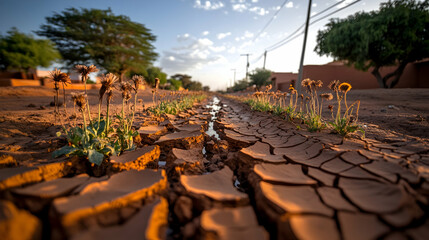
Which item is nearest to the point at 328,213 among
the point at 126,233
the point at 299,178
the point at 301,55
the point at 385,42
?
the point at 299,178

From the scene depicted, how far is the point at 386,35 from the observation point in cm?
1105

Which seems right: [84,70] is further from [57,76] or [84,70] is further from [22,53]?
[22,53]

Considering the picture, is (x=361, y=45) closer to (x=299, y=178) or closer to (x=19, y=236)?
(x=299, y=178)

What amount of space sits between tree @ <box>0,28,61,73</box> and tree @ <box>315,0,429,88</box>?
25.1 meters

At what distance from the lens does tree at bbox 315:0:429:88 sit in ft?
33.9

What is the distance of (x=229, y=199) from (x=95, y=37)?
794 inches

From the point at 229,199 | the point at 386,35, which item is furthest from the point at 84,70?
the point at 386,35

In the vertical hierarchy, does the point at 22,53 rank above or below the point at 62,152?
above

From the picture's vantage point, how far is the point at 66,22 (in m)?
15.2

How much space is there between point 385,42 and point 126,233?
54.2 ft

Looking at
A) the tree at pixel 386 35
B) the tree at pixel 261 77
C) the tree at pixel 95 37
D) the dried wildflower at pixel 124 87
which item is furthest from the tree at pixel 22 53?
the tree at pixel 386 35

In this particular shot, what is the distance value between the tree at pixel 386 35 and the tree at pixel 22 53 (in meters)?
25.1

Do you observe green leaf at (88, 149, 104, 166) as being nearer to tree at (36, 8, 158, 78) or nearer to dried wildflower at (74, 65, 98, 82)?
dried wildflower at (74, 65, 98, 82)

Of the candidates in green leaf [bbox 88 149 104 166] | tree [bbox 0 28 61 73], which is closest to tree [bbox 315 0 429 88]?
green leaf [bbox 88 149 104 166]
